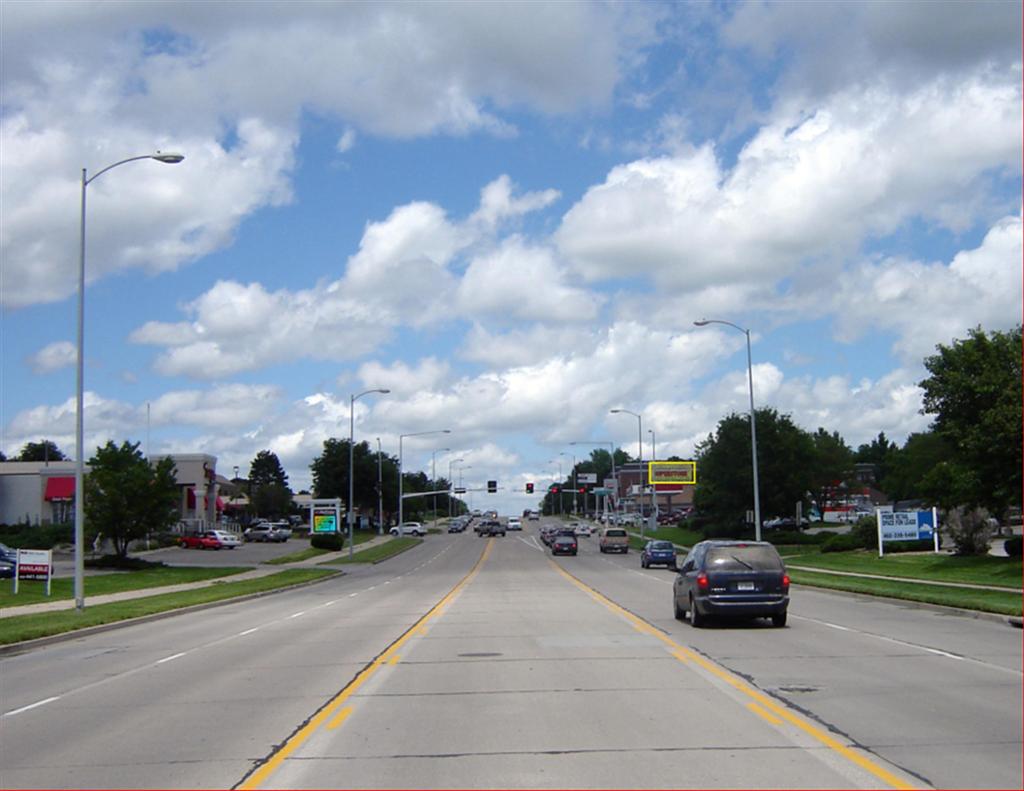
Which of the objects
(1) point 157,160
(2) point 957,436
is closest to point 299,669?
(1) point 157,160

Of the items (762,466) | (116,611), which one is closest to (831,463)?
(762,466)

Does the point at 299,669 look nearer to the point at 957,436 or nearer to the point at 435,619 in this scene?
the point at 435,619

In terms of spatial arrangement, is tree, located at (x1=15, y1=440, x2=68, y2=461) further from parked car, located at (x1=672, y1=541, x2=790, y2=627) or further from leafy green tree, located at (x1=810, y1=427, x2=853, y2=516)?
parked car, located at (x1=672, y1=541, x2=790, y2=627)

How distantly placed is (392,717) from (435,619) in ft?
45.7

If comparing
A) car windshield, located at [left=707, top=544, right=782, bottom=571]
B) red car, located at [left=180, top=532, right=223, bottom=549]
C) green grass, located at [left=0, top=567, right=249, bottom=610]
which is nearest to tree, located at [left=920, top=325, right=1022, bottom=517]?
car windshield, located at [left=707, top=544, right=782, bottom=571]

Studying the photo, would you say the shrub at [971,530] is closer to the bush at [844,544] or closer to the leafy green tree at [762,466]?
the bush at [844,544]

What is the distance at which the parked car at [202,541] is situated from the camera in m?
86.6

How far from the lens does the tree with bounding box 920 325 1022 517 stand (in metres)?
42.8

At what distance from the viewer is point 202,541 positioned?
86.6 m

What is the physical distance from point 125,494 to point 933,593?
40.4 metres

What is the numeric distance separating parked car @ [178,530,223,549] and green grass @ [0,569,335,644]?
40676mm

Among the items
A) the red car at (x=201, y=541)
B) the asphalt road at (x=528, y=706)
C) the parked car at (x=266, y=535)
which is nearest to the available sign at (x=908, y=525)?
the asphalt road at (x=528, y=706)

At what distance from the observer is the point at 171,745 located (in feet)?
33.7

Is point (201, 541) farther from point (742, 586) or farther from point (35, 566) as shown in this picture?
point (742, 586)
